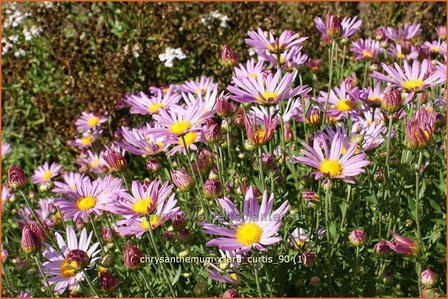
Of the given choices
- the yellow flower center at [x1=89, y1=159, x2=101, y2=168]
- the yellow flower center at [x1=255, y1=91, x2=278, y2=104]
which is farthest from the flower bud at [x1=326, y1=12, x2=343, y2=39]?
the yellow flower center at [x1=89, y1=159, x2=101, y2=168]

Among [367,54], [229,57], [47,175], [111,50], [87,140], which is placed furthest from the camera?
[111,50]

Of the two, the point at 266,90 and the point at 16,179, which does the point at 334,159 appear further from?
the point at 16,179

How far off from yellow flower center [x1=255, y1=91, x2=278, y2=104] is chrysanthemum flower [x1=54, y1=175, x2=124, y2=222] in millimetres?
558

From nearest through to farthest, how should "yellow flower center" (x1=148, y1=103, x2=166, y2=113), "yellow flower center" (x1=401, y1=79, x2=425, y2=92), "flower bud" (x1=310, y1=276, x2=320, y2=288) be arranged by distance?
1. "flower bud" (x1=310, y1=276, x2=320, y2=288)
2. "yellow flower center" (x1=401, y1=79, x2=425, y2=92)
3. "yellow flower center" (x1=148, y1=103, x2=166, y2=113)

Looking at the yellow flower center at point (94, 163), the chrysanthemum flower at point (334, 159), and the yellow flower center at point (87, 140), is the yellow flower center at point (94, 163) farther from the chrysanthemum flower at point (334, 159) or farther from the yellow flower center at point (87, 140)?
the chrysanthemum flower at point (334, 159)

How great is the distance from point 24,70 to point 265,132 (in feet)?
8.73

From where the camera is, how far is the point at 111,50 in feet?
12.7

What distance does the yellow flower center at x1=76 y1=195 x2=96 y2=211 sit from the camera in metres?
2.05

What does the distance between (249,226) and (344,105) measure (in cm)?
80

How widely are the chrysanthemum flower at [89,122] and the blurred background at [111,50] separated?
101 mm

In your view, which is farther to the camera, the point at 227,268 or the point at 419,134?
the point at 227,268

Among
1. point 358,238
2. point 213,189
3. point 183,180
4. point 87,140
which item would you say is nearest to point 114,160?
point 183,180

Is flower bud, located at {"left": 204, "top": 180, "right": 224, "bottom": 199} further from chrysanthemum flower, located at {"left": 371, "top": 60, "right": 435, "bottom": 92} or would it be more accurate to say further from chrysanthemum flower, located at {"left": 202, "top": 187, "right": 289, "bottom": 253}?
chrysanthemum flower, located at {"left": 371, "top": 60, "right": 435, "bottom": 92}

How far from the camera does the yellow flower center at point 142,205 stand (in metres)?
1.82
